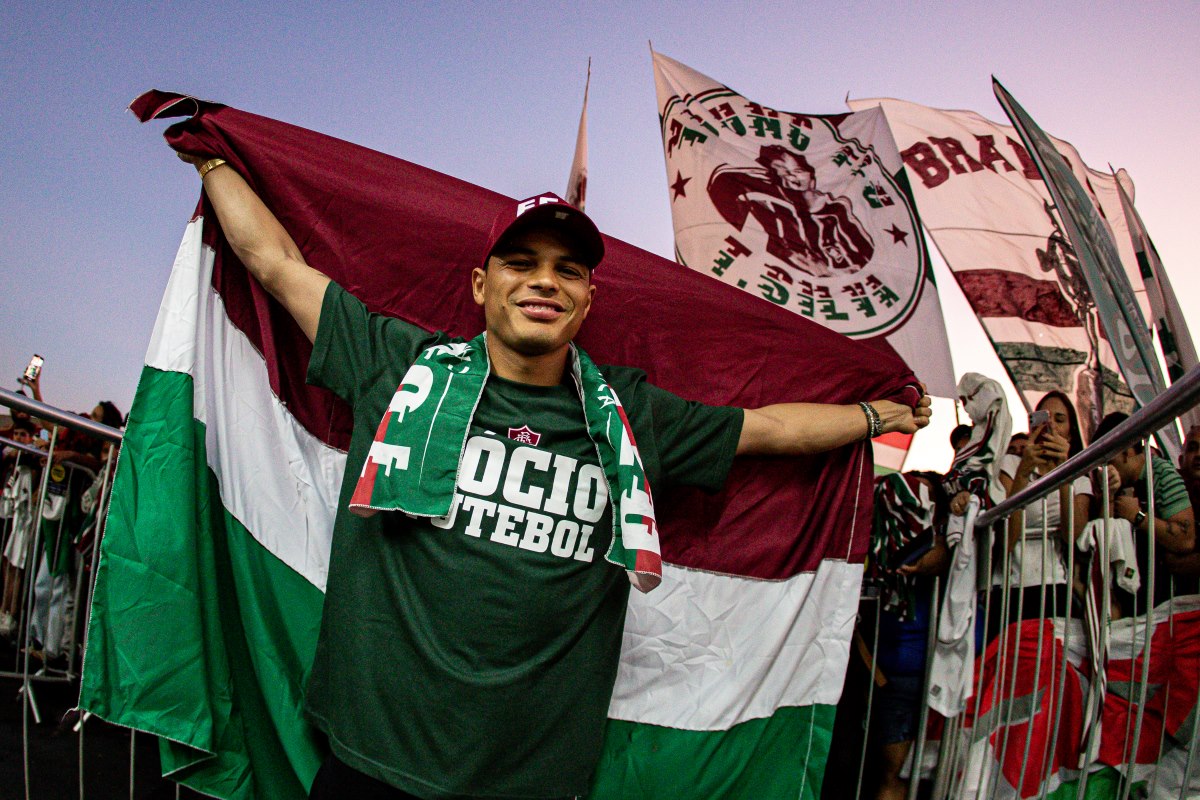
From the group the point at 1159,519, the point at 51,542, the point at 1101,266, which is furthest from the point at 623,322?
the point at 51,542

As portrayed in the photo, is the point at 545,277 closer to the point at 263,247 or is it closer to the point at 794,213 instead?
the point at 263,247

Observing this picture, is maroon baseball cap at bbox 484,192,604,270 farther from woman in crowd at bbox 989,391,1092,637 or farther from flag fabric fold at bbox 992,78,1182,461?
flag fabric fold at bbox 992,78,1182,461

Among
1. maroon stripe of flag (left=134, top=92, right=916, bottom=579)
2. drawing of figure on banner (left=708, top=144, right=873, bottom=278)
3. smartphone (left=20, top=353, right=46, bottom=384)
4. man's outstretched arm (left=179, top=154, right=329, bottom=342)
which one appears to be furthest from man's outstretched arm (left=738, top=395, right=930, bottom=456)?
smartphone (left=20, top=353, right=46, bottom=384)

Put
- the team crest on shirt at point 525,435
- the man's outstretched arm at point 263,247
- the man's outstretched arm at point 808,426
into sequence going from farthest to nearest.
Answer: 1. the man's outstretched arm at point 808,426
2. the man's outstretched arm at point 263,247
3. the team crest on shirt at point 525,435

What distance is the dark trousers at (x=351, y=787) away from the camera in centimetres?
170

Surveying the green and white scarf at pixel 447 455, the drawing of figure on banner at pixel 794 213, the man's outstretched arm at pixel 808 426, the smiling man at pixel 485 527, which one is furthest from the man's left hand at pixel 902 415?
the drawing of figure on banner at pixel 794 213

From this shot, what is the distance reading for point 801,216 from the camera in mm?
4922

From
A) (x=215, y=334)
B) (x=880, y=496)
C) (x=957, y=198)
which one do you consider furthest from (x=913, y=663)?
(x=957, y=198)

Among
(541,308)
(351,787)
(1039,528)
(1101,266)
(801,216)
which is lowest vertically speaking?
(351,787)

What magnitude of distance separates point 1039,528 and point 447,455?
8.48 feet

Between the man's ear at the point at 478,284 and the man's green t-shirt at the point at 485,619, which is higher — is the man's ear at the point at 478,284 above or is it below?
above

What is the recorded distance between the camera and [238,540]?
2.24 metres

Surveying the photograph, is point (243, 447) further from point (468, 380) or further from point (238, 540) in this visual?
point (468, 380)

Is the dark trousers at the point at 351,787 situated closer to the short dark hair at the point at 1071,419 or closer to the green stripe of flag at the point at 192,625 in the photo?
the green stripe of flag at the point at 192,625
